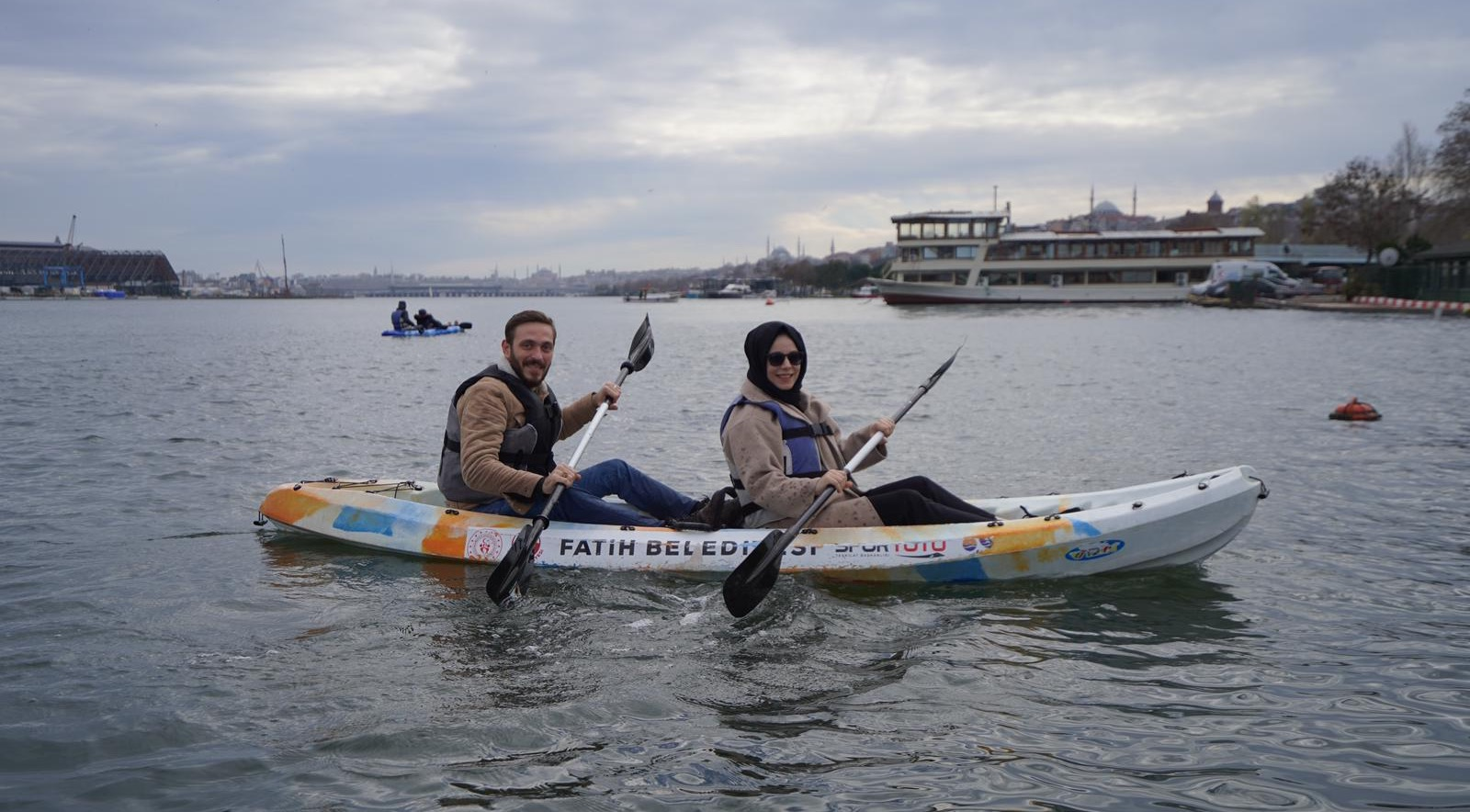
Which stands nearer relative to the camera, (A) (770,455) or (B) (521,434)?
(A) (770,455)

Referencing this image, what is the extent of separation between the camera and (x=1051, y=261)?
80.9 m

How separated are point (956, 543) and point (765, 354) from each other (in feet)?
6.52

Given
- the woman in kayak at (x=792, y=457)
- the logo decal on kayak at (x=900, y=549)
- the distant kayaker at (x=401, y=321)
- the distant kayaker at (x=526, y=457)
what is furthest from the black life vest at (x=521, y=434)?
the distant kayaker at (x=401, y=321)

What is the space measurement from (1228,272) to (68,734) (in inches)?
3051

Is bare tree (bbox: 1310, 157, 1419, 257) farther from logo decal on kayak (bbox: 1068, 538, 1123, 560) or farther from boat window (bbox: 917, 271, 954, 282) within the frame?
logo decal on kayak (bbox: 1068, 538, 1123, 560)

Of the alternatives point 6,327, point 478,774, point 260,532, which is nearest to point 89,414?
point 260,532

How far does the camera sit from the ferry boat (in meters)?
79.2

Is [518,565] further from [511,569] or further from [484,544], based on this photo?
[484,544]

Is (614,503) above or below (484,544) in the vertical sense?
above

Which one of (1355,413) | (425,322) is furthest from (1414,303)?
(425,322)

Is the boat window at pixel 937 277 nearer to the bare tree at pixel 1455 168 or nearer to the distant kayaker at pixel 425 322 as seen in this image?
the bare tree at pixel 1455 168

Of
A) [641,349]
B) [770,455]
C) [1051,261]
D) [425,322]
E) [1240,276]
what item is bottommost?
[770,455]

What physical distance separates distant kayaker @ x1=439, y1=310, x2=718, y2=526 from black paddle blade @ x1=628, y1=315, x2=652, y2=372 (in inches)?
47.7

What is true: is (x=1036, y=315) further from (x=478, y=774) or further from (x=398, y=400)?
(x=478, y=774)
